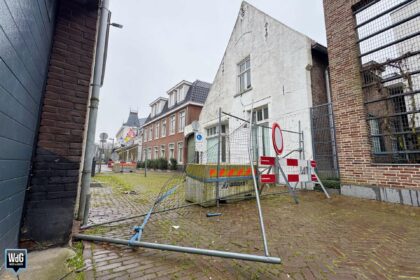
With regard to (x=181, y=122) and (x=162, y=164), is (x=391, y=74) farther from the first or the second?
(x=162, y=164)

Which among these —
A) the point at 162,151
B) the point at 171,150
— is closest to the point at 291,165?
the point at 171,150

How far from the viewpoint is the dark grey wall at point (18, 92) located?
1441 mm

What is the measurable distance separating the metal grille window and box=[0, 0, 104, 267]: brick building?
6.84m

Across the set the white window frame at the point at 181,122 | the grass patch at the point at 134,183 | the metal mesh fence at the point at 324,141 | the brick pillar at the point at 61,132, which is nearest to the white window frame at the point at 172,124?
the white window frame at the point at 181,122

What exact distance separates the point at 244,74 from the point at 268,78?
2195 millimetres

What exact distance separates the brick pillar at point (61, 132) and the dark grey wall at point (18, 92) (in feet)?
0.41

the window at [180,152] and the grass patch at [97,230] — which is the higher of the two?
the window at [180,152]

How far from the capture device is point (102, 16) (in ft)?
10.9

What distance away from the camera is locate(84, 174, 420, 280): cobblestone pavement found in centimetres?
193

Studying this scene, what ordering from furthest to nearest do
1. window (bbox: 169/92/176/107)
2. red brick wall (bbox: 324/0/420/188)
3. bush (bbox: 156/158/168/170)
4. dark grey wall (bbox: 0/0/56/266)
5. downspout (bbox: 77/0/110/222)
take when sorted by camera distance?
1. window (bbox: 169/92/176/107)
2. bush (bbox: 156/158/168/170)
3. red brick wall (bbox: 324/0/420/188)
4. downspout (bbox: 77/0/110/222)
5. dark grey wall (bbox: 0/0/56/266)

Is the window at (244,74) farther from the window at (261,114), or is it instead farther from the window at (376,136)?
the window at (376,136)

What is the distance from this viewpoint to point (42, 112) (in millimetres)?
2381

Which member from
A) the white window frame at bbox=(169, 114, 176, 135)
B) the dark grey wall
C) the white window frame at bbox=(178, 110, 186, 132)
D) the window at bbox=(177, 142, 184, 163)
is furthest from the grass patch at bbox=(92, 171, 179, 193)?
the white window frame at bbox=(169, 114, 176, 135)

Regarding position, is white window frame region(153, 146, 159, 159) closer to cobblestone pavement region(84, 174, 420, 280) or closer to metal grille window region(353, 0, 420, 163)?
cobblestone pavement region(84, 174, 420, 280)
